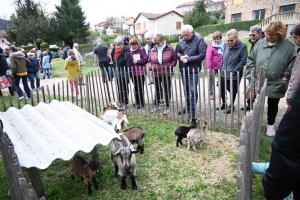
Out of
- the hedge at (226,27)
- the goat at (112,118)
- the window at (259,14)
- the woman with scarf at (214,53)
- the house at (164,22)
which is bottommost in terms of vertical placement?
the goat at (112,118)

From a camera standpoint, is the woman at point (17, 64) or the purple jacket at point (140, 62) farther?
the woman at point (17, 64)

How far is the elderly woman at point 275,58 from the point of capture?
375cm

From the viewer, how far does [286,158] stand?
1176mm

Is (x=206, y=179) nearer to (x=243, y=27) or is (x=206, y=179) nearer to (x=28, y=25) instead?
(x=243, y=27)

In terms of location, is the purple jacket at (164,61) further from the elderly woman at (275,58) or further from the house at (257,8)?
the house at (257,8)

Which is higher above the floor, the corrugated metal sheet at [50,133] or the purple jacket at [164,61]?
the purple jacket at [164,61]

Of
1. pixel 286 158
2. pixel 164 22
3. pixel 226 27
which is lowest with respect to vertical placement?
pixel 286 158

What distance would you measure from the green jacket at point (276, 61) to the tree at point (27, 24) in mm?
37472

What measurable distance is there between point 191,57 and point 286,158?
4.11 meters

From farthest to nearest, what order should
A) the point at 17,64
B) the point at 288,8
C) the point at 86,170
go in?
the point at 288,8 → the point at 17,64 → the point at 86,170

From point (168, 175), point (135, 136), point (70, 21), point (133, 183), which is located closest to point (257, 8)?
point (70, 21)

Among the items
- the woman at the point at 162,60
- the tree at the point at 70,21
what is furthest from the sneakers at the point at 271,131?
the tree at the point at 70,21

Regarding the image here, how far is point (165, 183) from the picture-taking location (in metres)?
3.24

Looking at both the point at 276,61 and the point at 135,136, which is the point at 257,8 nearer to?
the point at 276,61
